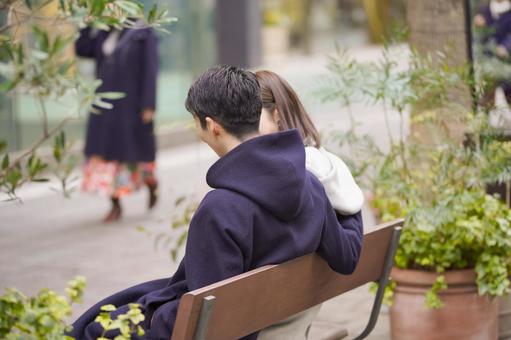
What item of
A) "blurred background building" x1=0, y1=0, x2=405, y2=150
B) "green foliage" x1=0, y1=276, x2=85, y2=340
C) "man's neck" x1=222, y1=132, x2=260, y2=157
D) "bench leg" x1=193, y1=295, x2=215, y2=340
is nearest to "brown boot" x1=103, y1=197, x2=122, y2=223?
"blurred background building" x1=0, y1=0, x2=405, y2=150

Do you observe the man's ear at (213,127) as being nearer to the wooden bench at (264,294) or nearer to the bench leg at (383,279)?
the wooden bench at (264,294)

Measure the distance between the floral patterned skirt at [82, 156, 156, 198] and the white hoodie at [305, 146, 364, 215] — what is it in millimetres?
4997

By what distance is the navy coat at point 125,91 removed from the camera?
8.32 meters

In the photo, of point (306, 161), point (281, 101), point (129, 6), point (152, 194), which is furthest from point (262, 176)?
point (152, 194)

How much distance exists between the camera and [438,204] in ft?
15.2

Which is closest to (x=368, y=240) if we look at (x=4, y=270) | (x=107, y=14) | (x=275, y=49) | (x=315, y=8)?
(x=107, y=14)

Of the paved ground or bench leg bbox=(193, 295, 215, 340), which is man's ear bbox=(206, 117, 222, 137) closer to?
bench leg bbox=(193, 295, 215, 340)

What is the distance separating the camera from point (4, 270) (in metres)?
6.95

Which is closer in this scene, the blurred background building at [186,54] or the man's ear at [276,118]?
the man's ear at [276,118]

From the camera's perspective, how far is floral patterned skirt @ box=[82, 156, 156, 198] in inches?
338

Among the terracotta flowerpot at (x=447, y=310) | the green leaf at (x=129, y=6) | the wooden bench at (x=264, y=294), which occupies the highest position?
the green leaf at (x=129, y=6)

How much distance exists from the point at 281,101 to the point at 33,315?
1499 millimetres

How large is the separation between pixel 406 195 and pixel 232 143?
1.69 m

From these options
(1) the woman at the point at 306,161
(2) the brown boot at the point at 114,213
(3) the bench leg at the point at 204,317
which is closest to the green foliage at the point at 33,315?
(3) the bench leg at the point at 204,317
